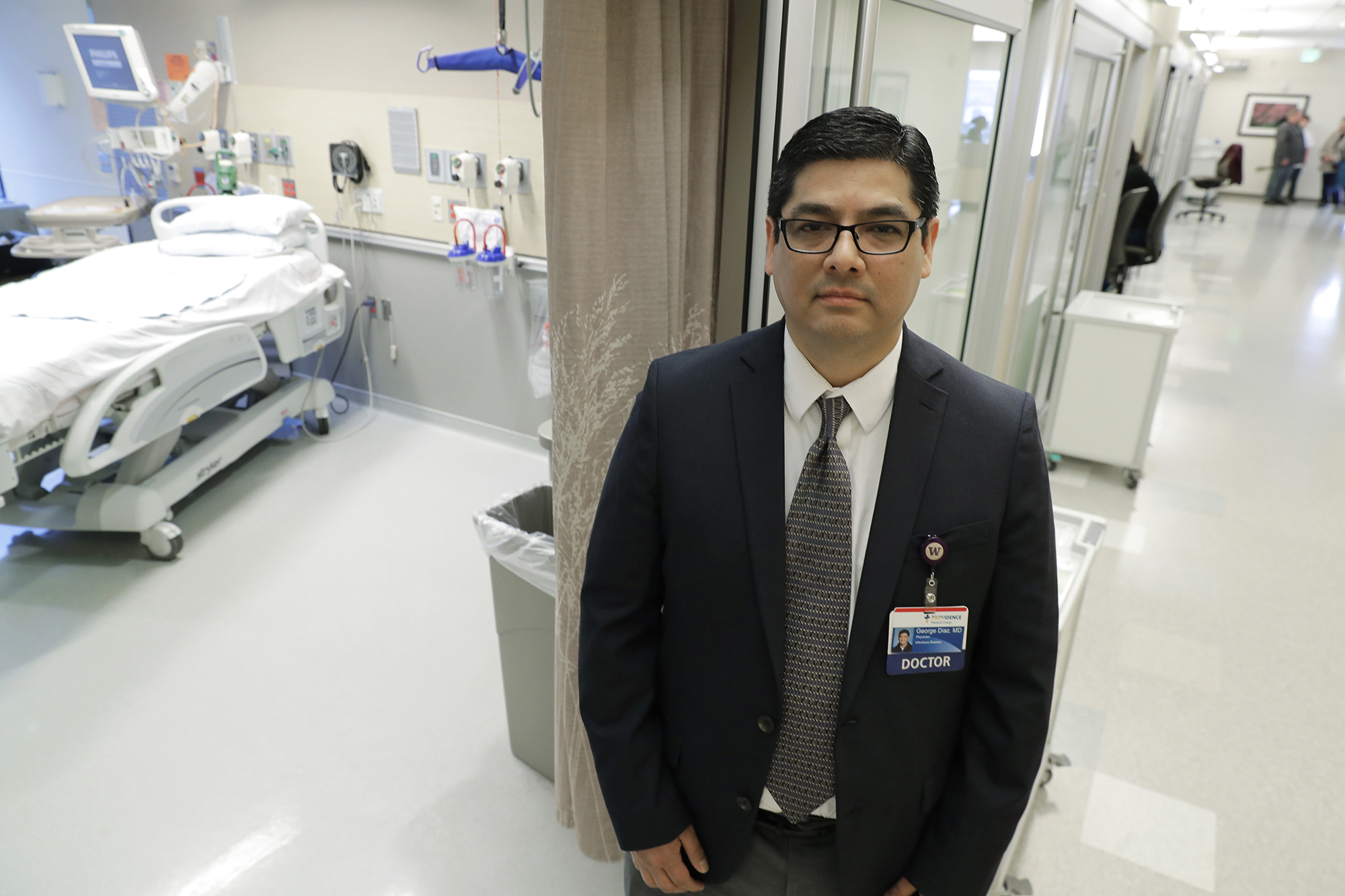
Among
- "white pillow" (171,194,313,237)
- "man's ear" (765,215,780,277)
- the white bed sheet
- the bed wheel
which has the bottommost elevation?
the bed wheel

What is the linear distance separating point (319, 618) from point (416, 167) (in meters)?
2.28

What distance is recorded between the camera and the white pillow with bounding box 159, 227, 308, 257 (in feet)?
12.7

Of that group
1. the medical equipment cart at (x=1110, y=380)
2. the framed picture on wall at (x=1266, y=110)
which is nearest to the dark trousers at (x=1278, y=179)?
the framed picture on wall at (x=1266, y=110)

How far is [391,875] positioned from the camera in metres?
1.96

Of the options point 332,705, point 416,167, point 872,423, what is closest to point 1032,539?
point 872,423

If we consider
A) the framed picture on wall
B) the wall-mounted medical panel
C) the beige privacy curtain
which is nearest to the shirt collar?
the beige privacy curtain

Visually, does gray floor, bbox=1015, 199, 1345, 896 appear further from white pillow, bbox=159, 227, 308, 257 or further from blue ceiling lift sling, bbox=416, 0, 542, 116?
white pillow, bbox=159, 227, 308, 257

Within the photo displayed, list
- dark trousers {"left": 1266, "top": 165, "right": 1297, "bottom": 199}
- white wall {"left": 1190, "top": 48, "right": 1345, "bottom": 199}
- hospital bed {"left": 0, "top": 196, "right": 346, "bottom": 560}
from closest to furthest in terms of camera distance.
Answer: hospital bed {"left": 0, "top": 196, "right": 346, "bottom": 560}
dark trousers {"left": 1266, "top": 165, "right": 1297, "bottom": 199}
white wall {"left": 1190, "top": 48, "right": 1345, "bottom": 199}

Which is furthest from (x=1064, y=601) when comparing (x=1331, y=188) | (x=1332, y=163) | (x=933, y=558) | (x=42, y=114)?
(x=1331, y=188)

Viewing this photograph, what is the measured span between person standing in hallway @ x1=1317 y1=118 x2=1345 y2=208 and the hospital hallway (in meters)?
14.4

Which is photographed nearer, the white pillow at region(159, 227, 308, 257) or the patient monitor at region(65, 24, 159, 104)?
the white pillow at region(159, 227, 308, 257)

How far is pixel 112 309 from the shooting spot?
10.5 feet

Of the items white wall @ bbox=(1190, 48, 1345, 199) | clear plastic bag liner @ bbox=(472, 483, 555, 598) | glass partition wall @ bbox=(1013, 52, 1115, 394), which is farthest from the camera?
white wall @ bbox=(1190, 48, 1345, 199)

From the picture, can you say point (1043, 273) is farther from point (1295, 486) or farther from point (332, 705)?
point (332, 705)
